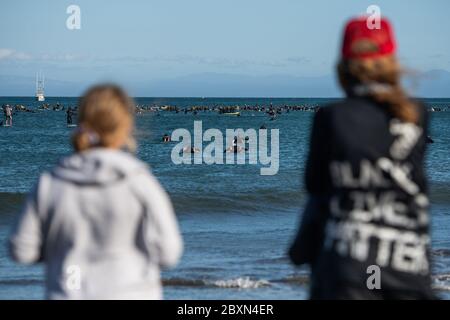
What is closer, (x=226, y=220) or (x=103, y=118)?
(x=103, y=118)

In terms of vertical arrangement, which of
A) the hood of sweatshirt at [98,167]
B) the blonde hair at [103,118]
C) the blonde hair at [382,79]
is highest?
the blonde hair at [382,79]

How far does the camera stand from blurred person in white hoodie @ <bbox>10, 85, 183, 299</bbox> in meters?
3.51

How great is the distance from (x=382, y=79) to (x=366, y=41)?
157 mm

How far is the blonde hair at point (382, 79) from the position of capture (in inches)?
141

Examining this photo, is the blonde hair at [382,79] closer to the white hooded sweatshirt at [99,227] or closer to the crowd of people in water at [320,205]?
the crowd of people in water at [320,205]

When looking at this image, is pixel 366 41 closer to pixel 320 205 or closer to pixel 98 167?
pixel 320 205

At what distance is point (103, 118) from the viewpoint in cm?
354

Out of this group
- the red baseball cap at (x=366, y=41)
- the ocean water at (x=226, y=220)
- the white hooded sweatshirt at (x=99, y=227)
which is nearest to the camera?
the white hooded sweatshirt at (x=99, y=227)

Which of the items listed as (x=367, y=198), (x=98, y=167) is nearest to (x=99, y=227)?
(x=98, y=167)

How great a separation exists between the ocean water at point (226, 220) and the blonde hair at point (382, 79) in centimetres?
87

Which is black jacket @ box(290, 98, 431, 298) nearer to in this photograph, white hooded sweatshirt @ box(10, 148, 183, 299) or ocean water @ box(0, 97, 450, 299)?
white hooded sweatshirt @ box(10, 148, 183, 299)

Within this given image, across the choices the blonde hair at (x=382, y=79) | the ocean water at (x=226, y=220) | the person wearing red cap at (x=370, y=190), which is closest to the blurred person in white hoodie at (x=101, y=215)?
the ocean water at (x=226, y=220)

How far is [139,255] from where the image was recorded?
359 cm

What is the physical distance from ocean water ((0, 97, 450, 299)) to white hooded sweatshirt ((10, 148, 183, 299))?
0.41 meters
